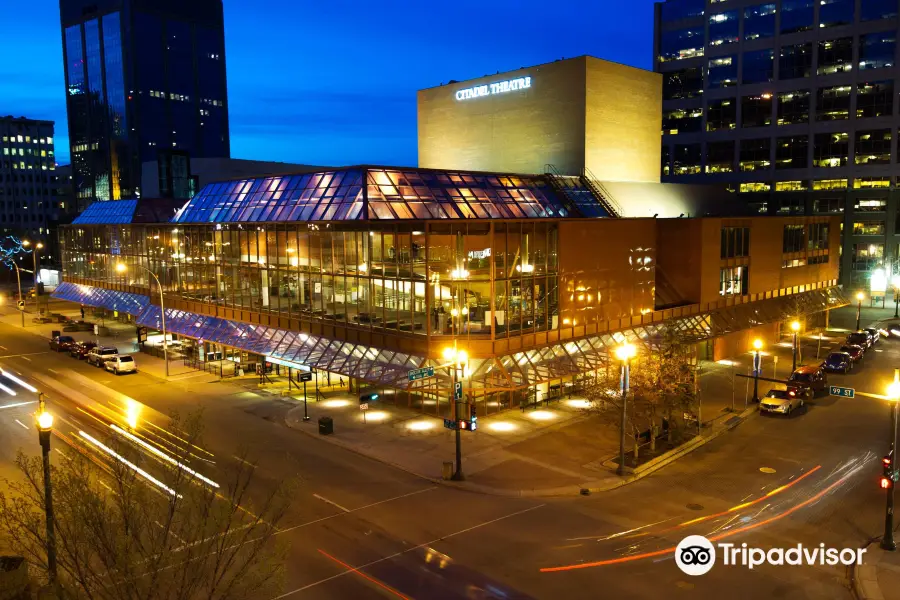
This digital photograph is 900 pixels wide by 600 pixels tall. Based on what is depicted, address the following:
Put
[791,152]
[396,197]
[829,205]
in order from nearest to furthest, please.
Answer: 1. [396,197]
2. [829,205]
3. [791,152]

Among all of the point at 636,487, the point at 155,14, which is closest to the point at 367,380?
the point at 636,487

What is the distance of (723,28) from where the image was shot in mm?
100688

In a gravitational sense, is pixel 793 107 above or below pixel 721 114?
below

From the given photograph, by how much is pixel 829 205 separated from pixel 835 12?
27184mm

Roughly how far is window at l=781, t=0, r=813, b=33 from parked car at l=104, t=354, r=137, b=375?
9806cm

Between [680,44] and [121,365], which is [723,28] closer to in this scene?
[680,44]

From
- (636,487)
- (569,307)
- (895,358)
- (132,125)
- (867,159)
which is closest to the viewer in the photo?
(636,487)

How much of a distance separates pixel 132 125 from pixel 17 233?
4077 centimetres

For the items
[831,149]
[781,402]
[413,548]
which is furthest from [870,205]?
[413,548]

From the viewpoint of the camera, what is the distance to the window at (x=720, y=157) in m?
101

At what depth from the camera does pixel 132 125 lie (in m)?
151

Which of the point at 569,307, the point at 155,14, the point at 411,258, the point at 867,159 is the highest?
the point at 155,14

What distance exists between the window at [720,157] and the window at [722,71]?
934 centimetres

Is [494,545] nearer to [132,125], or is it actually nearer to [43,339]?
[43,339]
